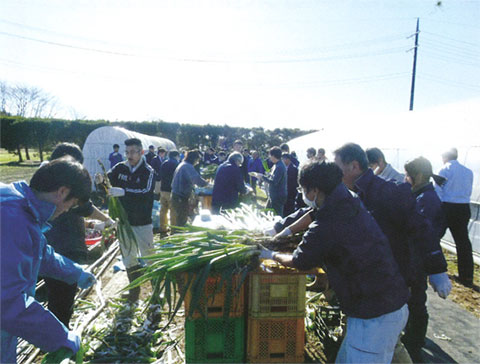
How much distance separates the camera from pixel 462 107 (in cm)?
850

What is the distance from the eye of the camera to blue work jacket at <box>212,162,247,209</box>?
6137mm

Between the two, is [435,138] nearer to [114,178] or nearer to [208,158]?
[114,178]

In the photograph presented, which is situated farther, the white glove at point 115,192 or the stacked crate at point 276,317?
the white glove at point 115,192

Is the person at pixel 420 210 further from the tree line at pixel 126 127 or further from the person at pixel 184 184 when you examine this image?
the tree line at pixel 126 127

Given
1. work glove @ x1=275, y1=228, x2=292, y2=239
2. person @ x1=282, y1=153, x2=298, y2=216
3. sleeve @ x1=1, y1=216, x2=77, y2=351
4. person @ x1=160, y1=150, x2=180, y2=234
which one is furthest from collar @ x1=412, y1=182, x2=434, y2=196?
person @ x1=160, y1=150, x2=180, y2=234

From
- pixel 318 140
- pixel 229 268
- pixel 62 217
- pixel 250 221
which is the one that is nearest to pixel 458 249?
pixel 250 221

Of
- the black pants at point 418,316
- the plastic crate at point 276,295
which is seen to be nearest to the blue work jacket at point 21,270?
the plastic crate at point 276,295

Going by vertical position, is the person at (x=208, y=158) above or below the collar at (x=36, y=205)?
below

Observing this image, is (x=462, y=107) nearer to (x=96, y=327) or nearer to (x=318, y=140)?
(x=318, y=140)

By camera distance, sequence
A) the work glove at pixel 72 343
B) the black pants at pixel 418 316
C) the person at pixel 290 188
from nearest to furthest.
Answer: the work glove at pixel 72 343 → the black pants at pixel 418 316 → the person at pixel 290 188

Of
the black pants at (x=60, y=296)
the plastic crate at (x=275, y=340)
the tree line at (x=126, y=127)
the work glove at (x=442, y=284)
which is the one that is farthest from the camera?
the tree line at (x=126, y=127)

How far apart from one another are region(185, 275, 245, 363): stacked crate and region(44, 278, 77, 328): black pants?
3.86ft

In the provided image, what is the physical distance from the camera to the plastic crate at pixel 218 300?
2.73 meters

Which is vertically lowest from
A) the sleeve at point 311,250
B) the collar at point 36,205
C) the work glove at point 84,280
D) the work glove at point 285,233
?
the work glove at point 84,280
